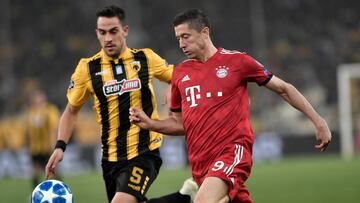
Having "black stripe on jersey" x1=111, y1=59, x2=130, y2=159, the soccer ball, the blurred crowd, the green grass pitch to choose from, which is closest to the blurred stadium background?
the blurred crowd

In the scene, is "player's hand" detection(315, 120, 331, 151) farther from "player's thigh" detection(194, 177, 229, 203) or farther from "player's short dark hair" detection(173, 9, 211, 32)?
"player's short dark hair" detection(173, 9, 211, 32)

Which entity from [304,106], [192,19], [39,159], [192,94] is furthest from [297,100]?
[39,159]

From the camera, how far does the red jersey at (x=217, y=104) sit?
614cm

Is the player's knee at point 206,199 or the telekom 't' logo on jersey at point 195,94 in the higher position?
the telekom 't' logo on jersey at point 195,94

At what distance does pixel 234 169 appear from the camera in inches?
236

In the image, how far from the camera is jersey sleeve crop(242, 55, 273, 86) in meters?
6.16

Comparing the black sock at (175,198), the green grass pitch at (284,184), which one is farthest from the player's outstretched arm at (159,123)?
the green grass pitch at (284,184)

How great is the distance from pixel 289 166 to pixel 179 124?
13182mm

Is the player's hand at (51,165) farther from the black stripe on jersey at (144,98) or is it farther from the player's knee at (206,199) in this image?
the player's knee at (206,199)

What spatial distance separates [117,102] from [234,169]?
4.98ft

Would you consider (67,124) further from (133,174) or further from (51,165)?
(133,174)

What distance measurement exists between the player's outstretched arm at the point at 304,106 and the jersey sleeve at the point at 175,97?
81 centimetres

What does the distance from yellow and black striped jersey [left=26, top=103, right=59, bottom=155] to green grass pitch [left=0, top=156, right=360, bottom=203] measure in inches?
35.8

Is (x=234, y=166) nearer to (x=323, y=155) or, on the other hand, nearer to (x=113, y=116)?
(x=113, y=116)
